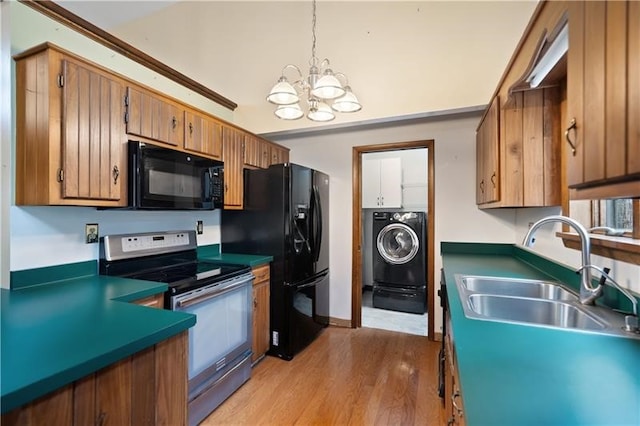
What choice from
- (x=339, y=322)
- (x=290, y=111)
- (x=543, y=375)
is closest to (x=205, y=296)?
(x=290, y=111)

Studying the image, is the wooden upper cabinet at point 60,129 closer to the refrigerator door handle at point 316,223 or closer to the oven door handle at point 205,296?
the oven door handle at point 205,296

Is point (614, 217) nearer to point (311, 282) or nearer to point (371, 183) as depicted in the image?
point (311, 282)

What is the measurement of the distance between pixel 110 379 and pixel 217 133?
199 centimetres

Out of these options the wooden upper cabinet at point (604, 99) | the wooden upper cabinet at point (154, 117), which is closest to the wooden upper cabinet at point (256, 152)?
the wooden upper cabinet at point (154, 117)

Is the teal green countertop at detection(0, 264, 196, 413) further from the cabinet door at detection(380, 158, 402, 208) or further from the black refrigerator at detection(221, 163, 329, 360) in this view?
the cabinet door at detection(380, 158, 402, 208)

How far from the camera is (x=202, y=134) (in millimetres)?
2359

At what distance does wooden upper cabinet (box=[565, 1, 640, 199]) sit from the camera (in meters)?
0.65

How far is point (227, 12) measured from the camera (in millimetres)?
2342

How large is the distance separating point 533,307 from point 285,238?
5.92 ft

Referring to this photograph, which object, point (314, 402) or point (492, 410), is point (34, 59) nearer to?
point (492, 410)

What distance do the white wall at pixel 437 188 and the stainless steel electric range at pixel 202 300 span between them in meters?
1.36

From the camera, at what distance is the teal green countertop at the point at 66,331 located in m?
0.76

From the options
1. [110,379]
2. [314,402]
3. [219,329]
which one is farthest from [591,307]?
[219,329]

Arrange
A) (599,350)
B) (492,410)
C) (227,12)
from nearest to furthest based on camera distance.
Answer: (492,410), (599,350), (227,12)
